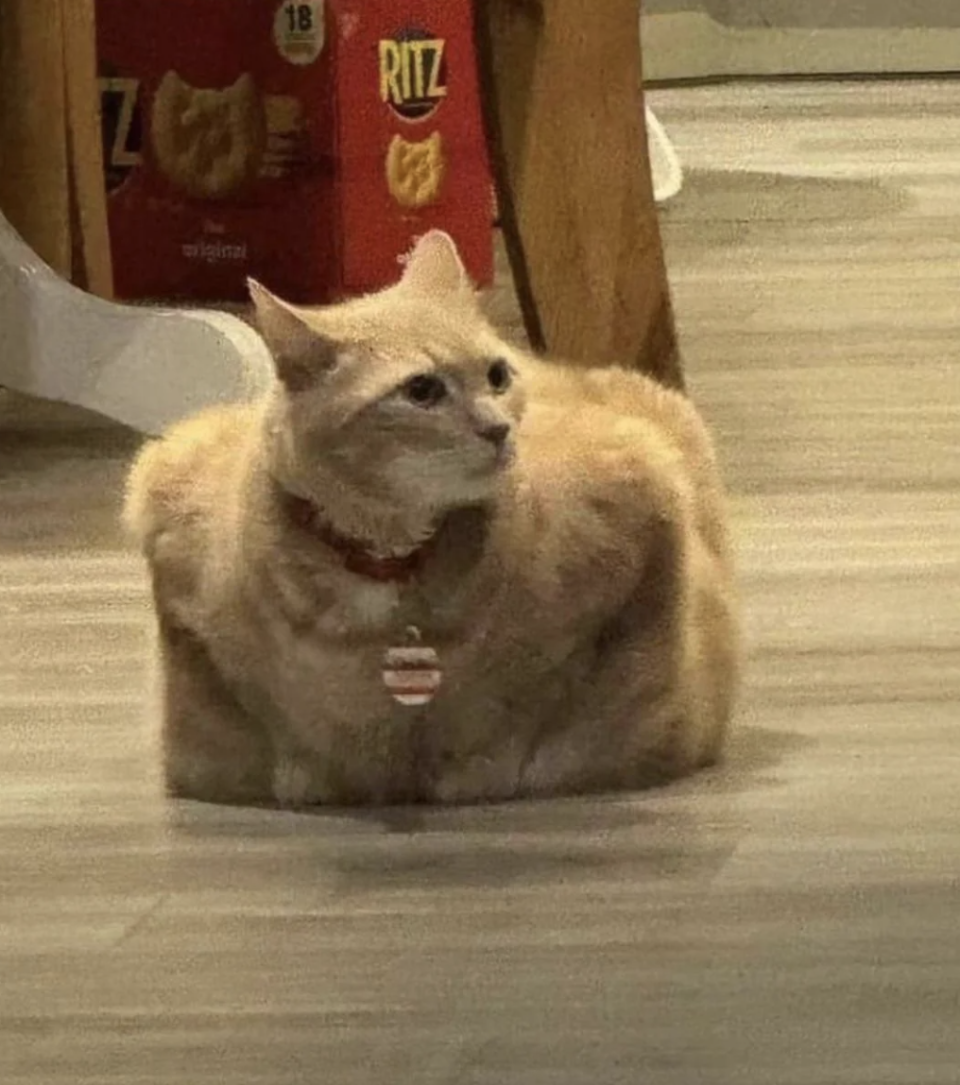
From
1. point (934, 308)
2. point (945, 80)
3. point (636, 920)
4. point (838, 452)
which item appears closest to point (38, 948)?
point (636, 920)

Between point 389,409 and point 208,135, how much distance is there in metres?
1.33

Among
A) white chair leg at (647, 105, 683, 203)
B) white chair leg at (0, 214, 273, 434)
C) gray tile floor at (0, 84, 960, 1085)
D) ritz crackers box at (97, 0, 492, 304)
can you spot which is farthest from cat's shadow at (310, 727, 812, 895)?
white chair leg at (647, 105, 683, 203)

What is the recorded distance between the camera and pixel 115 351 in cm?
191

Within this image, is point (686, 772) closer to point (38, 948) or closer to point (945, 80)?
point (38, 948)

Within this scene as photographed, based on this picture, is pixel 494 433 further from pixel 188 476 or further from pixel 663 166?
pixel 663 166

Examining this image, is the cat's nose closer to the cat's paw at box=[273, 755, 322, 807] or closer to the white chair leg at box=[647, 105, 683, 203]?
the cat's paw at box=[273, 755, 322, 807]

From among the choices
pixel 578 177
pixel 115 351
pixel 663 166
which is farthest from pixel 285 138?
pixel 663 166

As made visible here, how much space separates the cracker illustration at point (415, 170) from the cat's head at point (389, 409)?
4.20 feet

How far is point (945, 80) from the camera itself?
13.8 ft

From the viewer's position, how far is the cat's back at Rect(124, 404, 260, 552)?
3.89ft

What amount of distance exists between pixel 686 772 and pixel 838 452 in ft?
2.47

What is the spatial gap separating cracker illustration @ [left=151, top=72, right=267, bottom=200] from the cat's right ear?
1.28 m

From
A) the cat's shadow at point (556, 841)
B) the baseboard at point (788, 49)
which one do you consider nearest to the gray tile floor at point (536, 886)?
the cat's shadow at point (556, 841)

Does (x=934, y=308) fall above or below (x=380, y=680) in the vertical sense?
below
